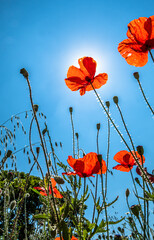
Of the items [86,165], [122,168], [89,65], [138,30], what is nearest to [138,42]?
[138,30]

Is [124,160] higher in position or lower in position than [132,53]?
lower

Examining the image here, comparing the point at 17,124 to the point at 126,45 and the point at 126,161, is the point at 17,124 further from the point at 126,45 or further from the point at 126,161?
the point at 126,45

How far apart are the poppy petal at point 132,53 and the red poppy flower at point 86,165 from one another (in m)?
0.69

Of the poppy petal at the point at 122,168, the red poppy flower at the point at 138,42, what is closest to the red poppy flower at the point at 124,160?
the poppy petal at the point at 122,168

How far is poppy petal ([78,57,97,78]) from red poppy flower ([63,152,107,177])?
2.32ft

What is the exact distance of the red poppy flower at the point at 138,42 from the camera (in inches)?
50.3

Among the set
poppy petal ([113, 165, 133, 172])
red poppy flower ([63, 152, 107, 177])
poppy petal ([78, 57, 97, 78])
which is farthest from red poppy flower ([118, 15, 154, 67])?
poppy petal ([113, 165, 133, 172])

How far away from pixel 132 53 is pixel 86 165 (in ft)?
2.73

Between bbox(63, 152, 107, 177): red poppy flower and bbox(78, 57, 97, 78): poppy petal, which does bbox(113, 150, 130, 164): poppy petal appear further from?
bbox(78, 57, 97, 78): poppy petal

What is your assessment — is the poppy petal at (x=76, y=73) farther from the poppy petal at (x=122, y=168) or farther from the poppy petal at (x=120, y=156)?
the poppy petal at (x=122, y=168)

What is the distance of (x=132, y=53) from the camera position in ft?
4.48

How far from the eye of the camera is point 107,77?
1819 mm

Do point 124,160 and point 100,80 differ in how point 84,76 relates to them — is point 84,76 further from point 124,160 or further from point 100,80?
point 124,160

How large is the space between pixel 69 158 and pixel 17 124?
100 centimetres
